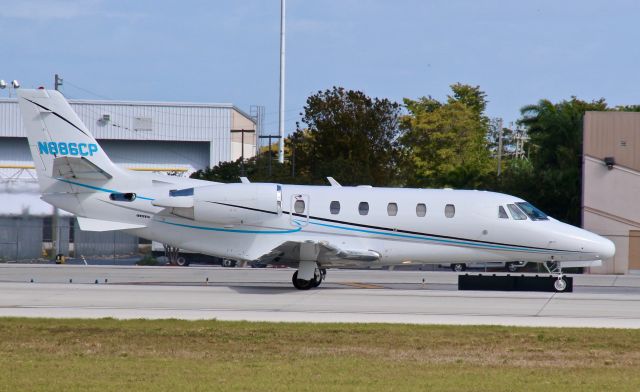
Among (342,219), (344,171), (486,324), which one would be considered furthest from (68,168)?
(344,171)

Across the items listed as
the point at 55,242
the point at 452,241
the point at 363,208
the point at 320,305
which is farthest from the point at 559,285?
the point at 55,242

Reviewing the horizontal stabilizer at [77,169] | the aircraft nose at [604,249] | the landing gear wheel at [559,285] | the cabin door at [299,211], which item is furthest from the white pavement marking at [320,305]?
the horizontal stabilizer at [77,169]

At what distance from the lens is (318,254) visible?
1057 inches

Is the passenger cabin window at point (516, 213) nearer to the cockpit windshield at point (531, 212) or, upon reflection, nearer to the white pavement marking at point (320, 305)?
the cockpit windshield at point (531, 212)

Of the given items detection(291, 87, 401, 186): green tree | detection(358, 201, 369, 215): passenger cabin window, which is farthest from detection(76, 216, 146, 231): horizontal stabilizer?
detection(291, 87, 401, 186): green tree

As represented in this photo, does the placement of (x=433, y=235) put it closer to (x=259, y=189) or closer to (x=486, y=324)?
(x=259, y=189)

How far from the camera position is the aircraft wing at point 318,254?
86.5ft

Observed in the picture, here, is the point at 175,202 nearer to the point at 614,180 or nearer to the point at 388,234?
the point at 388,234

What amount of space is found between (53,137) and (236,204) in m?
5.35

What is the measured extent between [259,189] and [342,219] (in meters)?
2.38

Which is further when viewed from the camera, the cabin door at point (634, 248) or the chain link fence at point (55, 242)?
the chain link fence at point (55, 242)

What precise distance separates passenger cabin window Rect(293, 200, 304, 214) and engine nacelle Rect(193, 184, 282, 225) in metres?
0.49

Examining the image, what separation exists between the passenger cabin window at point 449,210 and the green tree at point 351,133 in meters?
35.4

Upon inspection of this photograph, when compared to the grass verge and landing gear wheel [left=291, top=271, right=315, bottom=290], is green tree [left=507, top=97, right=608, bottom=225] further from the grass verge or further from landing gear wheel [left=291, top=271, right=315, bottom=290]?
the grass verge
